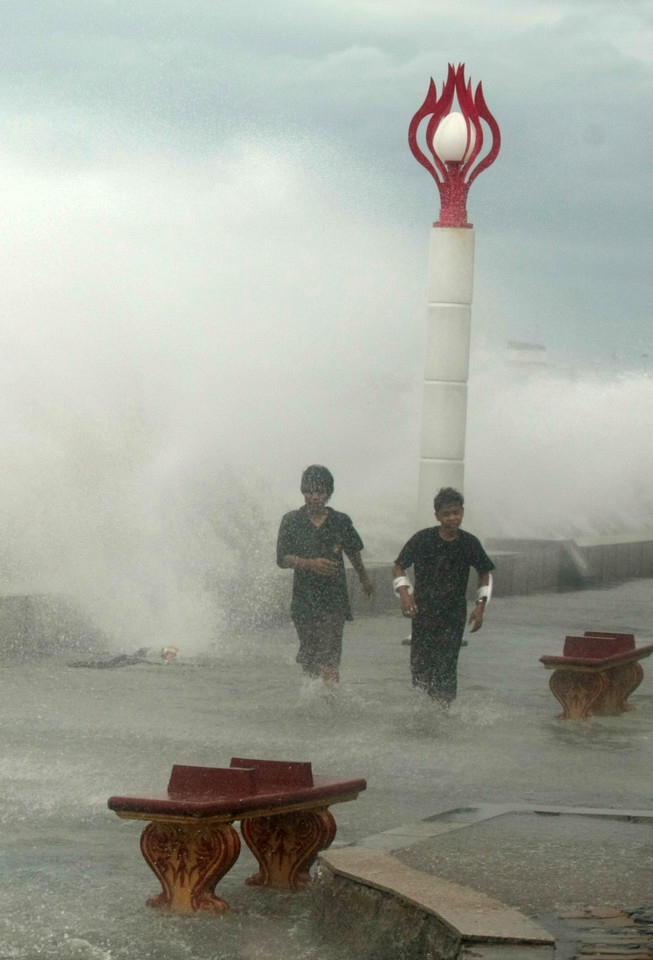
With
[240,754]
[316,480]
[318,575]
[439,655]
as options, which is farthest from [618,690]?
[240,754]

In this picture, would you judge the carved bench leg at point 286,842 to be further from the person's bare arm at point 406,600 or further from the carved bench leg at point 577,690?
the carved bench leg at point 577,690

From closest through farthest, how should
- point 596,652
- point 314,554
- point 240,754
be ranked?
point 240,754, point 596,652, point 314,554

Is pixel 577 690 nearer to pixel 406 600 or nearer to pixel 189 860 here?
pixel 406 600

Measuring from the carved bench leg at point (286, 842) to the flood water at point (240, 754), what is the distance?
11 cm

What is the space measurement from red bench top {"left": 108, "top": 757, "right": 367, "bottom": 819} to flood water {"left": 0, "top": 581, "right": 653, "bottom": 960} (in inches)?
12.7

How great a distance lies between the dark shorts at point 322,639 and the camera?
10242mm

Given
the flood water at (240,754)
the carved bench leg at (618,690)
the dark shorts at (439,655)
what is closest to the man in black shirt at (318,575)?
the flood water at (240,754)

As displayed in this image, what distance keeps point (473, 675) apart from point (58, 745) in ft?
14.0

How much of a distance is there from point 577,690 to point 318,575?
1.66 meters

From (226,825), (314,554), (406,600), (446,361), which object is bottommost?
(226,825)

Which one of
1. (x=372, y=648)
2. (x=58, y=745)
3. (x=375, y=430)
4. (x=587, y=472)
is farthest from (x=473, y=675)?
(x=587, y=472)

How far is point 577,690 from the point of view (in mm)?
9914

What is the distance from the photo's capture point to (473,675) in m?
12.0

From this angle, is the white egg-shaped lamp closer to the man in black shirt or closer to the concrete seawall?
the concrete seawall
